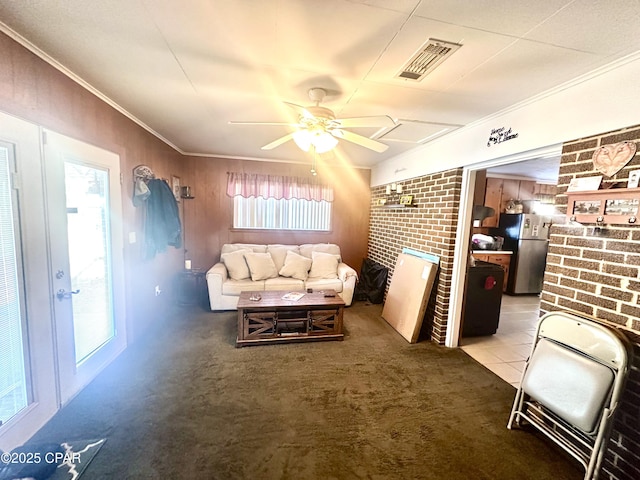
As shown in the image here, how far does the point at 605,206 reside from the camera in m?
1.60

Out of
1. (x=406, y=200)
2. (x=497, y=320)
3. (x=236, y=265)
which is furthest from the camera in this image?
(x=236, y=265)

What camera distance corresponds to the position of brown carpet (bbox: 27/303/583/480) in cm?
158

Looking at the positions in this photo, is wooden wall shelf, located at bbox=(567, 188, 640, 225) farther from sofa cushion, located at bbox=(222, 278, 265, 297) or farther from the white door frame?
sofa cushion, located at bbox=(222, 278, 265, 297)

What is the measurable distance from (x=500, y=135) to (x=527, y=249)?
12.7 feet

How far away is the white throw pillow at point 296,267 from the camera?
13.9 ft

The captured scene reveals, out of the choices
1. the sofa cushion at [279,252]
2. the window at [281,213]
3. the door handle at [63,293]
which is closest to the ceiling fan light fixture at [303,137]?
the door handle at [63,293]

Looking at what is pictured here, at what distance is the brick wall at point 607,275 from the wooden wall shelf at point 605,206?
6 centimetres

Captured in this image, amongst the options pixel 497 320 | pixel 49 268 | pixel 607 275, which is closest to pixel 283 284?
pixel 49 268

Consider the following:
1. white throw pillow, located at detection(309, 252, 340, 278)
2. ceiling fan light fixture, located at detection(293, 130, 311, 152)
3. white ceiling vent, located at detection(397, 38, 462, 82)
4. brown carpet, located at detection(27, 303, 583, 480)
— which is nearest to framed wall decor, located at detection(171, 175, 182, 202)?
brown carpet, located at detection(27, 303, 583, 480)

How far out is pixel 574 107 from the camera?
1.81 m

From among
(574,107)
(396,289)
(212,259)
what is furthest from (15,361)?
(574,107)

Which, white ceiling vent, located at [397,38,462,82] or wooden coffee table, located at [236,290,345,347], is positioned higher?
white ceiling vent, located at [397,38,462,82]

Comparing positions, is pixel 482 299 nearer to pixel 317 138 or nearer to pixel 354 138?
pixel 354 138

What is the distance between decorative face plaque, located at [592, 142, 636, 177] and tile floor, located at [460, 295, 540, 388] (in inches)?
75.2
